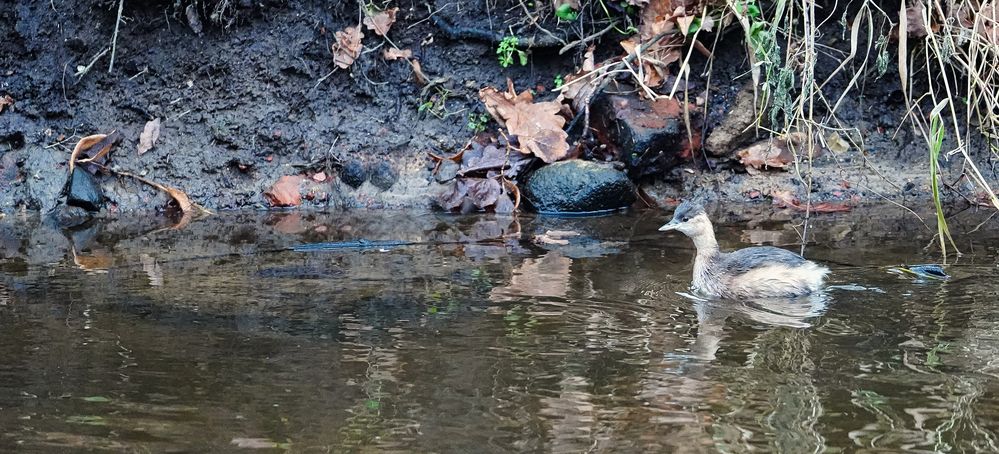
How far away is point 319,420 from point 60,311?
82.6 inches

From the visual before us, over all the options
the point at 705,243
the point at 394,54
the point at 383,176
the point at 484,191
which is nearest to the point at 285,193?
the point at 383,176

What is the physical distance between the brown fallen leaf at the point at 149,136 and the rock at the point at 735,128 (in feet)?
14.1

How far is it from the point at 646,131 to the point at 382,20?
2.45m

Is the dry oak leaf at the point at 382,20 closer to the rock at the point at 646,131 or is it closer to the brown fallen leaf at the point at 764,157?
the rock at the point at 646,131

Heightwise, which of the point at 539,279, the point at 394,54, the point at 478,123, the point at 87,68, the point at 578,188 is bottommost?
the point at 539,279

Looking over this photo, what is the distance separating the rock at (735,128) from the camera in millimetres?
8219

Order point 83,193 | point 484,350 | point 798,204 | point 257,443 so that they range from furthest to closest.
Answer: point 83,193, point 798,204, point 484,350, point 257,443

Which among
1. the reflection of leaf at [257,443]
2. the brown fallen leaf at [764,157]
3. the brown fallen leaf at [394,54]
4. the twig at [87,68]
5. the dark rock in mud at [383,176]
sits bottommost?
the reflection of leaf at [257,443]

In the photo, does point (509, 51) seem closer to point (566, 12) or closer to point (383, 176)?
point (566, 12)

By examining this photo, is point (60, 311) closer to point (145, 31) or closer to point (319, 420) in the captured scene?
point (319, 420)

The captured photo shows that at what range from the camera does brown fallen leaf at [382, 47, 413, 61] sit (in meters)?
8.78

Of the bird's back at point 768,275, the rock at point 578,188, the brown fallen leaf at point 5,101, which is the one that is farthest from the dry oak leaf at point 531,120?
the brown fallen leaf at point 5,101

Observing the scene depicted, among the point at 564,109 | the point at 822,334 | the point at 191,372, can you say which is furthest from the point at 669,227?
the point at 191,372

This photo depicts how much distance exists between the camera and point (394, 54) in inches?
346
